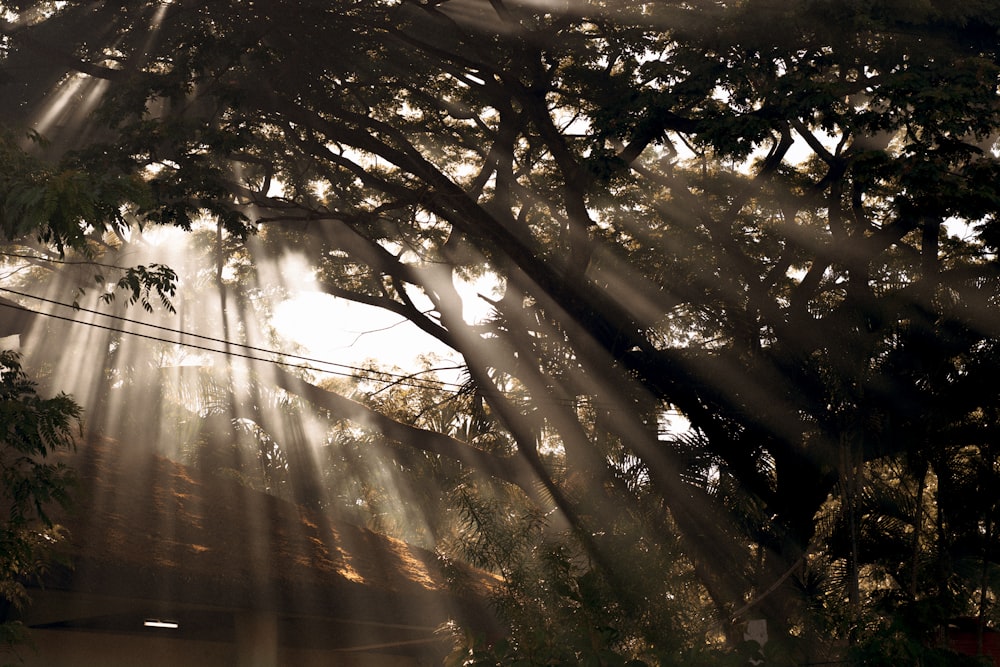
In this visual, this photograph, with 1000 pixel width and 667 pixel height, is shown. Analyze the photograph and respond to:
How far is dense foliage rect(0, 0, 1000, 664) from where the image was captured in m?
9.73

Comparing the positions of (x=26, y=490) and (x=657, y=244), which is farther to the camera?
(x=657, y=244)

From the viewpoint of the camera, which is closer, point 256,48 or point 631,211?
point 256,48

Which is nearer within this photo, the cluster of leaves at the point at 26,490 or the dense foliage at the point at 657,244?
the cluster of leaves at the point at 26,490

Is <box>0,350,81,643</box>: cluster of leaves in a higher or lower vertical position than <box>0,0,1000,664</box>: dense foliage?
lower

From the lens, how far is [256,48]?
11477mm

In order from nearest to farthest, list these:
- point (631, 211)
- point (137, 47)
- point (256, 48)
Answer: point (256, 48)
point (137, 47)
point (631, 211)

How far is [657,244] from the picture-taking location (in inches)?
539

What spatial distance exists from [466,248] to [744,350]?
16.7 feet

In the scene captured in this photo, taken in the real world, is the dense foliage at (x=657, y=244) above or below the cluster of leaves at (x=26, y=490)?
above

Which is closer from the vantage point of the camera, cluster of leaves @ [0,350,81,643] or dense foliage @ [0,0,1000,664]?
cluster of leaves @ [0,350,81,643]

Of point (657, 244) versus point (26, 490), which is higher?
point (657, 244)

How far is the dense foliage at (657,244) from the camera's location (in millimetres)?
9734

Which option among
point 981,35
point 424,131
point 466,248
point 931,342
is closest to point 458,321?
point 466,248

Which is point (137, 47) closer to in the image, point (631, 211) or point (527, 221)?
point (527, 221)
